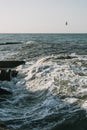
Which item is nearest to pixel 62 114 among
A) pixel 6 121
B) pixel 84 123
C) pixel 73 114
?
pixel 73 114

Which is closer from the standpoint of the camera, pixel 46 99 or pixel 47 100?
pixel 47 100

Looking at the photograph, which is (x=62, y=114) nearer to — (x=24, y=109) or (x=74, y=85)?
(x=24, y=109)

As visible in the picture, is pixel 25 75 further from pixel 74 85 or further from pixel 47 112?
pixel 47 112

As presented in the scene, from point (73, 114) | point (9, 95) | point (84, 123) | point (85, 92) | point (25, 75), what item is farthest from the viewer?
point (25, 75)

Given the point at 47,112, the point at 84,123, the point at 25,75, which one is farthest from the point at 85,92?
the point at 25,75

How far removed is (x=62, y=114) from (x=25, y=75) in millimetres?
9206

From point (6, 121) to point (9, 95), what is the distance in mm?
4121

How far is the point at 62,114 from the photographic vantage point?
1077 cm

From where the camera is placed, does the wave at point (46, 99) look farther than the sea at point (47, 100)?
Yes

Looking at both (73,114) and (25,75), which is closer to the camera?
(73,114)

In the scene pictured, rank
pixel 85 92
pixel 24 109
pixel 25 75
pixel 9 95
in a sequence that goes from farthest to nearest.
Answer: pixel 25 75 < pixel 9 95 < pixel 85 92 < pixel 24 109

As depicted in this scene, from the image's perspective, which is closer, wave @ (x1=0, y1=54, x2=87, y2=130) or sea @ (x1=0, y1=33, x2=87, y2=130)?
sea @ (x1=0, y1=33, x2=87, y2=130)

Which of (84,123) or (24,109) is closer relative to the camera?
(84,123)

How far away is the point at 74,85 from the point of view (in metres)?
14.6
